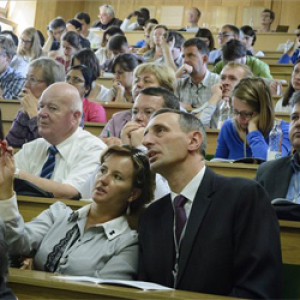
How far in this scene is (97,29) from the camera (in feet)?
23.5

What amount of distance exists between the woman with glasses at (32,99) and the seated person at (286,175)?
116 centimetres

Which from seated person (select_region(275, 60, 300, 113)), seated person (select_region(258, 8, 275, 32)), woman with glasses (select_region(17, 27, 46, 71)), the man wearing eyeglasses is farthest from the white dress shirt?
seated person (select_region(258, 8, 275, 32))

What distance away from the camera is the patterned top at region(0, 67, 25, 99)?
3996mm

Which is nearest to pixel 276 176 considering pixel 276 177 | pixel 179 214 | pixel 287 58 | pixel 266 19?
pixel 276 177

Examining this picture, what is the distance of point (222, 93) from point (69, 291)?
6.94ft

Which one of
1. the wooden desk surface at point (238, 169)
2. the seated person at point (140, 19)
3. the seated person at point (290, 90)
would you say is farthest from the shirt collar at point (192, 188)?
the seated person at point (140, 19)

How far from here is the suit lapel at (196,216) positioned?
145 cm

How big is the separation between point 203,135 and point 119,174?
A: 0.82 feet

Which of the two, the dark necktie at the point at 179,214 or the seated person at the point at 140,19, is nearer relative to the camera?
the dark necktie at the point at 179,214

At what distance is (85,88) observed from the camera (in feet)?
10.7

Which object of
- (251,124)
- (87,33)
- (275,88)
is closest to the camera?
(251,124)

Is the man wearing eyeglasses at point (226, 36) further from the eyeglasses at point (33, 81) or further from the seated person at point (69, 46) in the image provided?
the eyeglasses at point (33, 81)

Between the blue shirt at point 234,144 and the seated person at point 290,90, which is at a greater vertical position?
the seated person at point 290,90

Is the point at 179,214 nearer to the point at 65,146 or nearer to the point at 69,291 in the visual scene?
the point at 69,291
